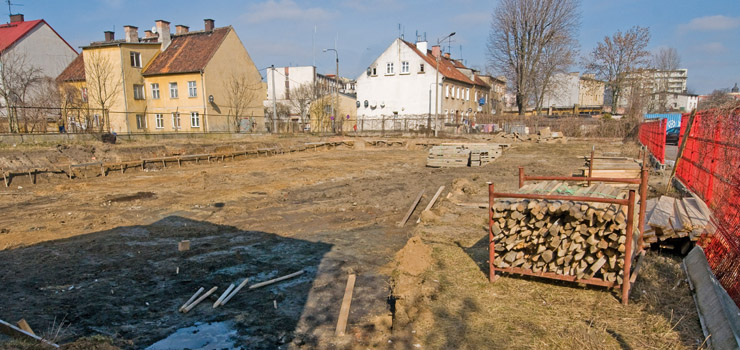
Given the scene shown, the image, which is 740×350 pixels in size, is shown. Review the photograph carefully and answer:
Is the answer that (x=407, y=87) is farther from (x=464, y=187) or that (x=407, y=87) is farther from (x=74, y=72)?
(x=464, y=187)

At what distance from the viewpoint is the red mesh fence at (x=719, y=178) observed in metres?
4.73

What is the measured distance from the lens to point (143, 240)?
26.0 ft

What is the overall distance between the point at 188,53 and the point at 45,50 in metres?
17.0

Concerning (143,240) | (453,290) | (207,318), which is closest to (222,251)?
(143,240)

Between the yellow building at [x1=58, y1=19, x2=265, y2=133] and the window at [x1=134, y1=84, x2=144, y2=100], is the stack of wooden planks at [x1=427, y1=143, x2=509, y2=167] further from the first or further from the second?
the window at [x1=134, y1=84, x2=144, y2=100]

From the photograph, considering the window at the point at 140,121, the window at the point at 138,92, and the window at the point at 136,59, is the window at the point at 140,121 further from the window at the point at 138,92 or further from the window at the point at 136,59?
the window at the point at 136,59

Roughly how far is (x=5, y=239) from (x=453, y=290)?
8.72 meters

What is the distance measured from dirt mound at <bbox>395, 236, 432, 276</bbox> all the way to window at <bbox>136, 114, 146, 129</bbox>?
38.6 metres

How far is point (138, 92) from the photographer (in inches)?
1492

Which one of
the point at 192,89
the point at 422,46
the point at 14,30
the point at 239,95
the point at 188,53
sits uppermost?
the point at 14,30

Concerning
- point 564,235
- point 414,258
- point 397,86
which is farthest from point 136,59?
point 564,235

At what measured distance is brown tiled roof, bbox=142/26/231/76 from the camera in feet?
119

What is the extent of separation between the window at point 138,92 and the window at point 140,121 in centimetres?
166

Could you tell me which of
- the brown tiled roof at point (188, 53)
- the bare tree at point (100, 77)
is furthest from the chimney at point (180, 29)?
the bare tree at point (100, 77)
